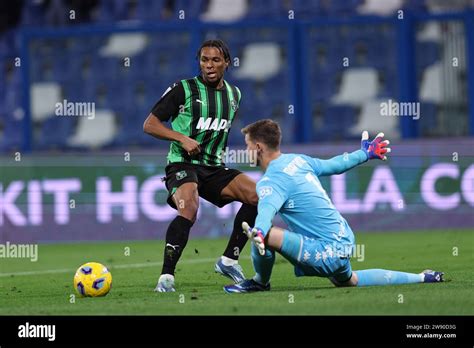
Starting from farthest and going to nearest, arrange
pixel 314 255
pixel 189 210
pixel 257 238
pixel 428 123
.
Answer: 1. pixel 428 123
2. pixel 189 210
3. pixel 314 255
4. pixel 257 238

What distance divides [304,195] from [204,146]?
1.62m

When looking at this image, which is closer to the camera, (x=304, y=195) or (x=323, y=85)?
(x=304, y=195)

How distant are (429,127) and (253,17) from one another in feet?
11.9

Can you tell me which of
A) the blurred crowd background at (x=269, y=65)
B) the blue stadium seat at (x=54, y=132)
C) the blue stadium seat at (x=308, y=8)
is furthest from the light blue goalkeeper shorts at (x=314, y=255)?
the blue stadium seat at (x=54, y=132)

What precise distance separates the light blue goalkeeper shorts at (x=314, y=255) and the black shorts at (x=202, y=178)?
143 cm

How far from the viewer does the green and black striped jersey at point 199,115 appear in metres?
9.48

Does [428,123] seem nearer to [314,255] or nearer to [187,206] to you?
[187,206]

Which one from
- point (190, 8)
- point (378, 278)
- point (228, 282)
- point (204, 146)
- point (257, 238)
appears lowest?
point (228, 282)

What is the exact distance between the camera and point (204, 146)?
380 inches

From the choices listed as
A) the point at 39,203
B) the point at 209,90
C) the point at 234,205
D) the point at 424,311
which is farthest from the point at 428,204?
the point at 424,311

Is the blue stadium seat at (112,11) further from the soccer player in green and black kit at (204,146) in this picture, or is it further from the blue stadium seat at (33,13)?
the soccer player in green and black kit at (204,146)

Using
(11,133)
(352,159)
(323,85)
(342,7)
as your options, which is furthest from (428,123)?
(352,159)

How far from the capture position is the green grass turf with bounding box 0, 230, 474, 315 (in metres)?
7.53
